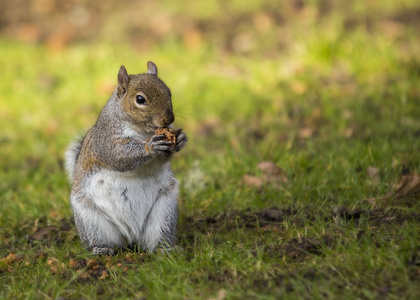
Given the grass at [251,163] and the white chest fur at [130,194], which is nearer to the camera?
the grass at [251,163]

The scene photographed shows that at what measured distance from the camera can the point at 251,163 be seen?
15.6 ft

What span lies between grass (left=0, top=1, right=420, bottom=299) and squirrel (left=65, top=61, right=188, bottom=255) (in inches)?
5.6

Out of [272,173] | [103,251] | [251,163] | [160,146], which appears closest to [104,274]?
[103,251]

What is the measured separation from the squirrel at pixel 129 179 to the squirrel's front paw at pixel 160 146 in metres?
0.01

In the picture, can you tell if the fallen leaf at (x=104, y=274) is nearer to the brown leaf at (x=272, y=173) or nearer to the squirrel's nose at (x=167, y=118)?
the squirrel's nose at (x=167, y=118)

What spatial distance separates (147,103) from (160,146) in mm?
255

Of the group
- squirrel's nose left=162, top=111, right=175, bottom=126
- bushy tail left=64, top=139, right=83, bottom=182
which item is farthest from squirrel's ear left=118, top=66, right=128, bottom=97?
bushy tail left=64, top=139, right=83, bottom=182

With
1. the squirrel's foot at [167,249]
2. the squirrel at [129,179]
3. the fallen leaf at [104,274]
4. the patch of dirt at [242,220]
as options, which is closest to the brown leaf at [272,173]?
the patch of dirt at [242,220]

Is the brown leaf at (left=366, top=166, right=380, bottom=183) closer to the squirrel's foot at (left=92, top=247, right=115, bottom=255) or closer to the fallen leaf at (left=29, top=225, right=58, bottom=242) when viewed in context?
the squirrel's foot at (left=92, top=247, right=115, bottom=255)

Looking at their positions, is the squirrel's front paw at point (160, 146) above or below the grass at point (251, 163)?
above

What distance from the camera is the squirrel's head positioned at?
3.32 meters

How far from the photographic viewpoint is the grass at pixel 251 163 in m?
2.91

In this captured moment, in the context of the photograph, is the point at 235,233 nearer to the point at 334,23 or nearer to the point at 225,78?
the point at 225,78

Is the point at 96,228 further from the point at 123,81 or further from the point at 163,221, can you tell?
the point at 123,81
